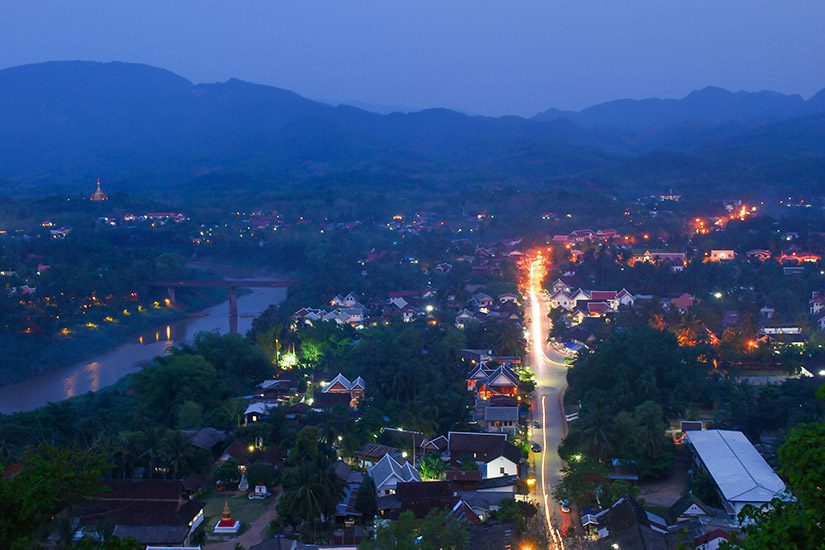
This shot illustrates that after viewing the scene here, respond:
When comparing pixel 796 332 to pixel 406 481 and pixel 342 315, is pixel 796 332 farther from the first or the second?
pixel 406 481

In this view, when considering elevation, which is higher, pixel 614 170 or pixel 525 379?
pixel 614 170

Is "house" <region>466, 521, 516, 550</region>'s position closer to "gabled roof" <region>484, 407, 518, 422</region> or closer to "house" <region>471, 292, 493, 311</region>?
"gabled roof" <region>484, 407, 518, 422</region>

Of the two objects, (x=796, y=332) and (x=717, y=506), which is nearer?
(x=717, y=506)

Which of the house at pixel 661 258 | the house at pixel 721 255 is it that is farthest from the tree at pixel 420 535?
the house at pixel 721 255

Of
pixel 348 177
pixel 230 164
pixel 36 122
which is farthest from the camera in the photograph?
pixel 36 122

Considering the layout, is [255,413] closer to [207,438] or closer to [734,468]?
[207,438]

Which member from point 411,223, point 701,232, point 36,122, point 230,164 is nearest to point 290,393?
point 701,232
